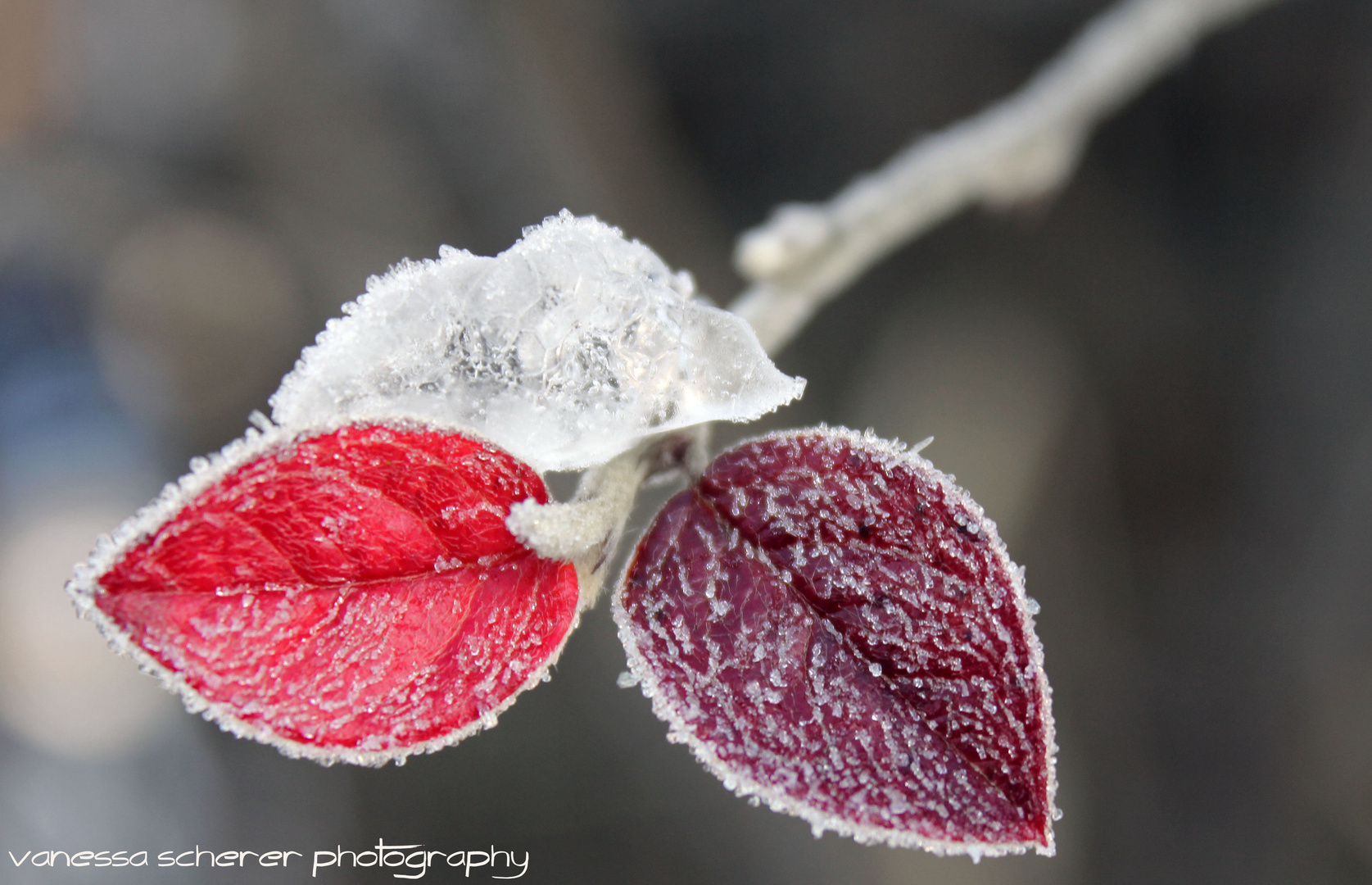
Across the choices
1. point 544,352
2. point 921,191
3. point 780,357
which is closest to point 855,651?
point 544,352

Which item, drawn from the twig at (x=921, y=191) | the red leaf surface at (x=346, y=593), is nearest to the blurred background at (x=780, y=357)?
the twig at (x=921, y=191)

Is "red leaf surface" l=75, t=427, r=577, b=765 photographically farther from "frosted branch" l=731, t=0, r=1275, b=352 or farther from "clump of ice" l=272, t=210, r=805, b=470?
"frosted branch" l=731, t=0, r=1275, b=352

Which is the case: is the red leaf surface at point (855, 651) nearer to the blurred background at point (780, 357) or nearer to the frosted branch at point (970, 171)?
the frosted branch at point (970, 171)

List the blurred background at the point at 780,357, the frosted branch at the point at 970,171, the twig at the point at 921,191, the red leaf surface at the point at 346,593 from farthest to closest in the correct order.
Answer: the blurred background at the point at 780,357, the frosted branch at the point at 970,171, the twig at the point at 921,191, the red leaf surface at the point at 346,593

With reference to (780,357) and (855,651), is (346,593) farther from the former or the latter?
(780,357)

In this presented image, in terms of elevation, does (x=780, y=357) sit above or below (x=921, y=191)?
above

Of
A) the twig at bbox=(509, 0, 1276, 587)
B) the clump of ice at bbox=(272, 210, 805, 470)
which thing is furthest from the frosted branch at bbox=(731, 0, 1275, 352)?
the clump of ice at bbox=(272, 210, 805, 470)

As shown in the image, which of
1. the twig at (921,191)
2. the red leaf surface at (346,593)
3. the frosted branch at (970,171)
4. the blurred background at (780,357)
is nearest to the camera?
the red leaf surface at (346,593)
